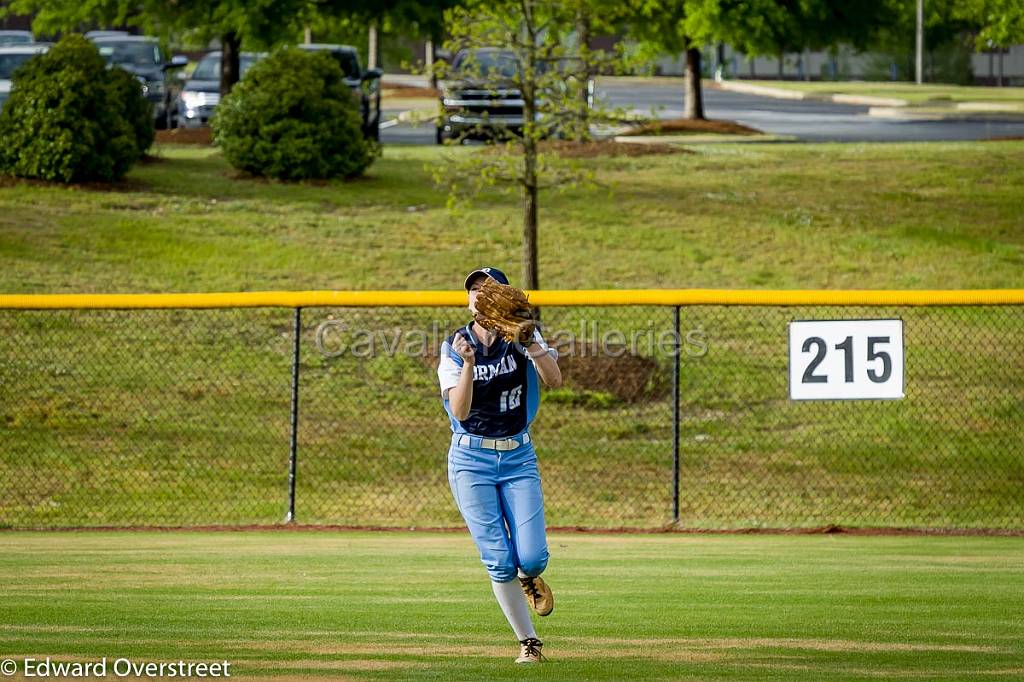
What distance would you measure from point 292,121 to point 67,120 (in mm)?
3132

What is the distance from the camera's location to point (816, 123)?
34969 millimetres

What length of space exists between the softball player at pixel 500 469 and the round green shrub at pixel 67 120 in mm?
15021

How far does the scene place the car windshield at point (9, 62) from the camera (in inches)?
1095

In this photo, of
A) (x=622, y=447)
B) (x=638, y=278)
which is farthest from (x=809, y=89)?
(x=622, y=447)

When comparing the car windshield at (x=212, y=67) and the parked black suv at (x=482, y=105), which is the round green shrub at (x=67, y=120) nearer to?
the parked black suv at (x=482, y=105)

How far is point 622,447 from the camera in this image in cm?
1509

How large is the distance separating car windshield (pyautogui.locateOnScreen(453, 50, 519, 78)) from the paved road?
2.03m

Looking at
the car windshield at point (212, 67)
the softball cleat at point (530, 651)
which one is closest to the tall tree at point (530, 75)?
the softball cleat at point (530, 651)

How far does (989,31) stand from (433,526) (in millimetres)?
24176

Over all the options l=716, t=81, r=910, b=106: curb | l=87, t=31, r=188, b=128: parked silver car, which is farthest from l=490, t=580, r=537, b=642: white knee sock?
l=716, t=81, r=910, b=106: curb

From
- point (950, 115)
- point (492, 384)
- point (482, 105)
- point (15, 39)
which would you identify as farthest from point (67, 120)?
point (15, 39)

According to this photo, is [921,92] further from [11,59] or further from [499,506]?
[499,506]

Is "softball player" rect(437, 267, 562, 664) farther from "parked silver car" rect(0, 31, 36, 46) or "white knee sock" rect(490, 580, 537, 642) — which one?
"parked silver car" rect(0, 31, 36, 46)

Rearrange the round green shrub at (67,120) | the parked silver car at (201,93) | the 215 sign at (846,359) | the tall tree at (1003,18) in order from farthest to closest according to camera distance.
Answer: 1. the parked silver car at (201,93)
2. the tall tree at (1003,18)
3. the round green shrub at (67,120)
4. the 215 sign at (846,359)
